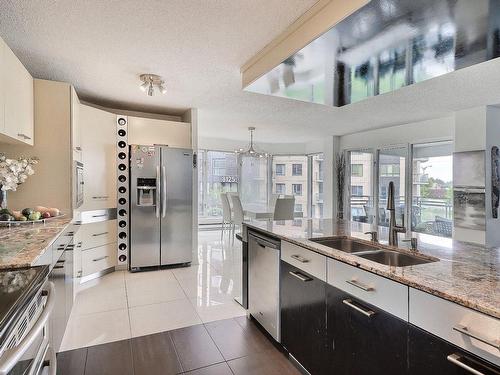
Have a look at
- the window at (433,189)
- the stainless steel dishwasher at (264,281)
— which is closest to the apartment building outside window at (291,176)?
the window at (433,189)

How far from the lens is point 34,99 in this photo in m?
2.70

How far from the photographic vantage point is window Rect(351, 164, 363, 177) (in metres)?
6.70

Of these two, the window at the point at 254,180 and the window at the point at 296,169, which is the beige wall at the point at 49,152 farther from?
the window at the point at 296,169

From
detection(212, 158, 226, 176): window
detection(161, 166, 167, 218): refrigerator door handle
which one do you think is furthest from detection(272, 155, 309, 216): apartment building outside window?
detection(161, 166, 167, 218): refrigerator door handle

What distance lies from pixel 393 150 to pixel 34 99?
579 centimetres

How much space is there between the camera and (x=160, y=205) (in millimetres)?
4012

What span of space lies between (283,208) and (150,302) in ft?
9.88

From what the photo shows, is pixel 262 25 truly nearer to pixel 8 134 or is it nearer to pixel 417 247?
pixel 417 247

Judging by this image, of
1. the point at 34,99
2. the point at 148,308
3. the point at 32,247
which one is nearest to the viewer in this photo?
the point at 32,247

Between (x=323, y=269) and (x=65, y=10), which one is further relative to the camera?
(x=65, y=10)

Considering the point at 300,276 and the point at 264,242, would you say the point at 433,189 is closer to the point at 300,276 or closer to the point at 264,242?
the point at 264,242

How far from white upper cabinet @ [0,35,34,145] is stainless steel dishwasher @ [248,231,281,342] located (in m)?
2.00

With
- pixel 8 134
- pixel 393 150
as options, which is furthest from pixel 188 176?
pixel 393 150

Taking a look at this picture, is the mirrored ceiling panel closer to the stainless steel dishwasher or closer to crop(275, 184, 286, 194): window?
the stainless steel dishwasher
